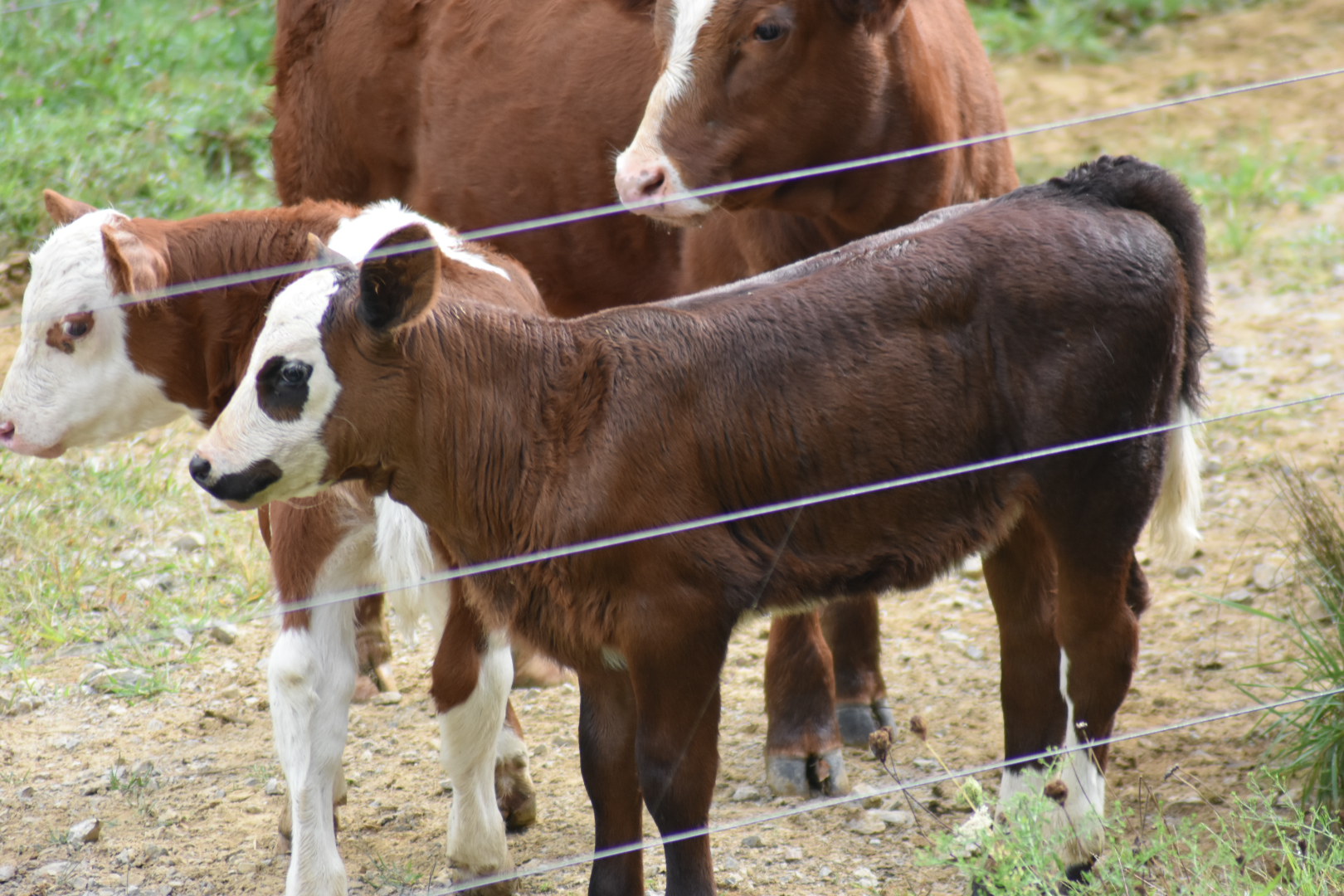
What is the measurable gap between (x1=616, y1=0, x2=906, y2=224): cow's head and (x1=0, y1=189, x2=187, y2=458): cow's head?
1.11 meters

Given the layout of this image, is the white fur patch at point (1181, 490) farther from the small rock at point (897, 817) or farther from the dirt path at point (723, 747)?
the small rock at point (897, 817)

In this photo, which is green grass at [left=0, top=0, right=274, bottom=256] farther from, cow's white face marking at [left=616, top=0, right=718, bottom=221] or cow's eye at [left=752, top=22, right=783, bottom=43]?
cow's eye at [left=752, top=22, right=783, bottom=43]

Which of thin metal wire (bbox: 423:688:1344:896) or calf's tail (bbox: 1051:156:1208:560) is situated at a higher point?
calf's tail (bbox: 1051:156:1208:560)

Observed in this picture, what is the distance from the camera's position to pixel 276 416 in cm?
282

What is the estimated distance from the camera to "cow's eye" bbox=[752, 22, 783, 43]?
3.57 meters

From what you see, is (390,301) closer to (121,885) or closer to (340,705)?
(340,705)

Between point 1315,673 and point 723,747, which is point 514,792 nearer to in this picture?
point 723,747

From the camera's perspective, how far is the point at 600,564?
2895 millimetres

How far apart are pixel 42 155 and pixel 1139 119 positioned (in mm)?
5488

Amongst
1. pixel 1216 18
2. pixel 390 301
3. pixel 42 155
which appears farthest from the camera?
pixel 1216 18

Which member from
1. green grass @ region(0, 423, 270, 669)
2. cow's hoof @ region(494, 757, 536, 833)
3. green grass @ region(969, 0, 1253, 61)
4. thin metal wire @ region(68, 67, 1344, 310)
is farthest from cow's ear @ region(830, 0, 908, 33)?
green grass @ region(969, 0, 1253, 61)

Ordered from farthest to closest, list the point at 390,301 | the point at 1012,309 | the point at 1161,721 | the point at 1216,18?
the point at 1216,18
the point at 1161,721
the point at 1012,309
the point at 390,301

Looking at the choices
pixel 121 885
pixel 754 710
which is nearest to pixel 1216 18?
pixel 754 710

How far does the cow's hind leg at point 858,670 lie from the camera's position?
425 cm
